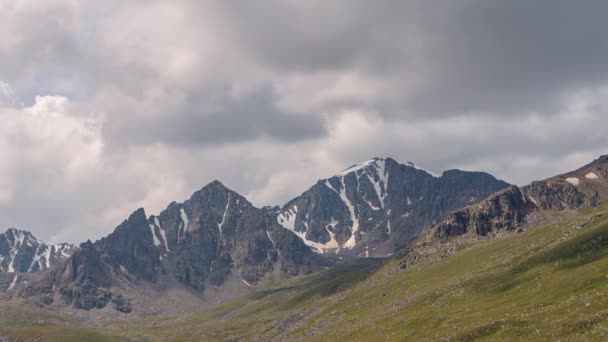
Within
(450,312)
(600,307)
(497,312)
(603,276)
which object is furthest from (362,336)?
(600,307)

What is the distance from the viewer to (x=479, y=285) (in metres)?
159

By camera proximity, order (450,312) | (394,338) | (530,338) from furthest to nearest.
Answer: (450,312) → (394,338) → (530,338)

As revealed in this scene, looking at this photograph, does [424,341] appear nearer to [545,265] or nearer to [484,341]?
[484,341]

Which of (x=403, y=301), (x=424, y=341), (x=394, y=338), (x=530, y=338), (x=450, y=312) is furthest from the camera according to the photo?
(x=403, y=301)

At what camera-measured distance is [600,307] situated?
84.6 metres

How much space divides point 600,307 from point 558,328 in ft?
31.7

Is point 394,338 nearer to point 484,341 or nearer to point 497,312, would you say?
point 497,312

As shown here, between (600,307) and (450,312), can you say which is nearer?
(600,307)

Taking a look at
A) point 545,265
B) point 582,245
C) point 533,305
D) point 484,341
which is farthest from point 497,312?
point 582,245

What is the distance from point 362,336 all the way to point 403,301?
41514 millimetres

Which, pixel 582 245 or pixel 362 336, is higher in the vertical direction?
pixel 582 245

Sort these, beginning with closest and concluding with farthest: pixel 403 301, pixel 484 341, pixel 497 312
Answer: pixel 484 341 → pixel 497 312 → pixel 403 301

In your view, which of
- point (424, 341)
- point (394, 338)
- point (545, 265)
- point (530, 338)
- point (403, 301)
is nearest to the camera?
point (530, 338)

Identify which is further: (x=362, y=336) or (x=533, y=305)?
(x=362, y=336)
